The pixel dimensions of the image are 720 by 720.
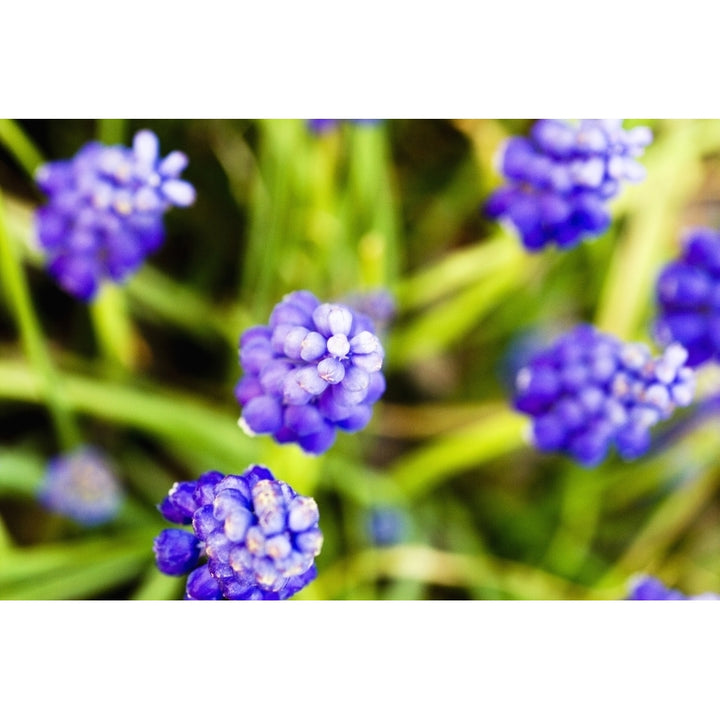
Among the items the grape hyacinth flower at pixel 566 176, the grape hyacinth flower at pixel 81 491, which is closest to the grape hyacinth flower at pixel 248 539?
the grape hyacinth flower at pixel 566 176

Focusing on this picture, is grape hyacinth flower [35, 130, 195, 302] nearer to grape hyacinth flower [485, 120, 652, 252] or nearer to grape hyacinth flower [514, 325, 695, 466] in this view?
grape hyacinth flower [485, 120, 652, 252]

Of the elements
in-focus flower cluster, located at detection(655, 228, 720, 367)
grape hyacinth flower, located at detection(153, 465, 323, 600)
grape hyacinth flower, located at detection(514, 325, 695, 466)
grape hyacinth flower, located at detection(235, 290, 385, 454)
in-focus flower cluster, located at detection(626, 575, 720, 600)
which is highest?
in-focus flower cluster, located at detection(655, 228, 720, 367)

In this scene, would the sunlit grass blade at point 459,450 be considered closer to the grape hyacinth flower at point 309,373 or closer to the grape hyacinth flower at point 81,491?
the grape hyacinth flower at point 81,491

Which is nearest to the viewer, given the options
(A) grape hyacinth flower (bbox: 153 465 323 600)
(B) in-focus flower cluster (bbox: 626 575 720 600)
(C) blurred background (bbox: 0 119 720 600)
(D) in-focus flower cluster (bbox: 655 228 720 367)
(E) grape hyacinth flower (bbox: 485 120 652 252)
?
(A) grape hyacinth flower (bbox: 153 465 323 600)

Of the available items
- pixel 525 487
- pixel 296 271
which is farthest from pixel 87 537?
pixel 525 487

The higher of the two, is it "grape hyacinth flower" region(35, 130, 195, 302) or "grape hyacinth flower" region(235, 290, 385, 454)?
"grape hyacinth flower" region(35, 130, 195, 302)

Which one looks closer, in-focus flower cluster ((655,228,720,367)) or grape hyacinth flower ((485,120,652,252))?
grape hyacinth flower ((485,120,652,252))

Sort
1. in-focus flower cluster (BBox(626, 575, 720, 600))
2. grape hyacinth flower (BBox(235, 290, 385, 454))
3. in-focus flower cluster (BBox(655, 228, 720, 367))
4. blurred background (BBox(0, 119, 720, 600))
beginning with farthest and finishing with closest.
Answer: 1. blurred background (BBox(0, 119, 720, 600))
2. in-focus flower cluster (BBox(626, 575, 720, 600))
3. in-focus flower cluster (BBox(655, 228, 720, 367))
4. grape hyacinth flower (BBox(235, 290, 385, 454))

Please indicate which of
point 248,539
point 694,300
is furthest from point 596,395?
point 248,539

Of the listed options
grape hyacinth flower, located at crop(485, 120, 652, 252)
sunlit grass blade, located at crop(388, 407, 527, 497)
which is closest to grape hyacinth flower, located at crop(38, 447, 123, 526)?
sunlit grass blade, located at crop(388, 407, 527, 497)
